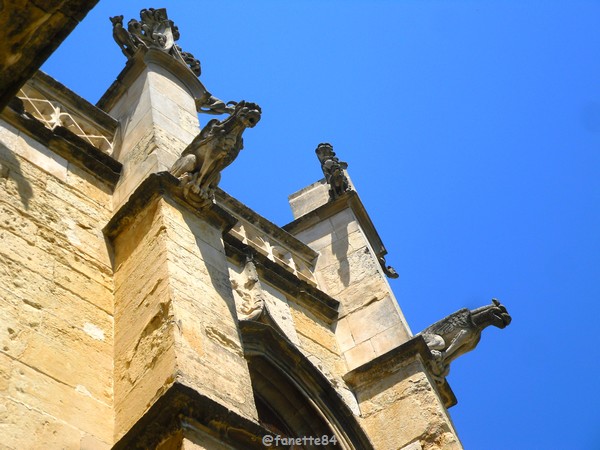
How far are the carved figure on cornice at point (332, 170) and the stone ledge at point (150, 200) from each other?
434 centimetres

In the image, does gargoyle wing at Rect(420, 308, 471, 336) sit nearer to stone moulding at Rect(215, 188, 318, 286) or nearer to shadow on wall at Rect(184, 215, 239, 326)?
stone moulding at Rect(215, 188, 318, 286)

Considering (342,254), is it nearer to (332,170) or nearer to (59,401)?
(332,170)

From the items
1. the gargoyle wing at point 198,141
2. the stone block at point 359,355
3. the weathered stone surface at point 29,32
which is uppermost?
the stone block at point 359,355

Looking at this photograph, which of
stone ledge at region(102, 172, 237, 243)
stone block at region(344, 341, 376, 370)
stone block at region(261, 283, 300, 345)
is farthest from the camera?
stone block at region(344, 341, 376, 370)

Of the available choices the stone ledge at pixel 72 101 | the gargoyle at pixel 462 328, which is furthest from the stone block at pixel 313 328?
the stone ledge at pixel 72 101

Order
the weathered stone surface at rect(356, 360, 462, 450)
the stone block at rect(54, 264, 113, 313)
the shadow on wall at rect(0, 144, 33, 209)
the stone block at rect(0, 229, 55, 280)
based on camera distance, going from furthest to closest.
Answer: the weathered stone surface at rect(356, 360, 462, 450)
the shadow on wall at rect(0, 144, 33, 209)
the stone block at rect(54, 264, 113, 313)
the stone block at rect(0, 229, 55, 280)

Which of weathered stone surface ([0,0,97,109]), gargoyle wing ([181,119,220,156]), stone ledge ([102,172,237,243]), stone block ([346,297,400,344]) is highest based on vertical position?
Result: stone block ([346,297,400,344])

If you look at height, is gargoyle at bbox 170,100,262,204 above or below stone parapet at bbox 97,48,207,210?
below

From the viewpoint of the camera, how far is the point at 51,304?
4.74 m

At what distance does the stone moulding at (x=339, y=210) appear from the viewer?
385 inches

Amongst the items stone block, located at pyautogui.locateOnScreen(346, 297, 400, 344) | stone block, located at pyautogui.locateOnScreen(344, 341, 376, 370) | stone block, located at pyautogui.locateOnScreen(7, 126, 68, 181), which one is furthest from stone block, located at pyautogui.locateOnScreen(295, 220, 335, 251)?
stone block, located at pyautogui.locateOnScreen(7, 126, 68, 181)

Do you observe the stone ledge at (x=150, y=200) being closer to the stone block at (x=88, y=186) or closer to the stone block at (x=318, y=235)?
the stone block at (x=88, y=186)

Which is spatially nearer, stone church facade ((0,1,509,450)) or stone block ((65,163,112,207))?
stone church facade ((0,1,509,450))

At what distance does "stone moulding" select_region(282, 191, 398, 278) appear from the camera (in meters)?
9.78
